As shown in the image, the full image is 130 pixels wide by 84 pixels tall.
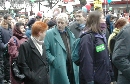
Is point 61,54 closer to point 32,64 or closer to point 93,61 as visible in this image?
point 32,64

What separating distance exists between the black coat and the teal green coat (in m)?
0.83

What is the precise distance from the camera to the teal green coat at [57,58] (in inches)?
239

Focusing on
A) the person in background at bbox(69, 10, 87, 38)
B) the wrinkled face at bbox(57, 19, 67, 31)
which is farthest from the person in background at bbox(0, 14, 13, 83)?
the wrinkled face at bbox(57, 19, 67, 31)

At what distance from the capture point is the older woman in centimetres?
510

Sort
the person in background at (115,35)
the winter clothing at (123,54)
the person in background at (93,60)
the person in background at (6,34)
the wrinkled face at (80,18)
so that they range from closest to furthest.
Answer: the winter clothing at (123,54) → the person in background at (93,60) → the person in background at (115,35) → the wrinkled face at (80,18) → the person in background at (6,34)

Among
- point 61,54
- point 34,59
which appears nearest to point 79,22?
point 61,54

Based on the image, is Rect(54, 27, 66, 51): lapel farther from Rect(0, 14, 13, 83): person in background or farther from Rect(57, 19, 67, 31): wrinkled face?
Rect(0, 14, 13, 83): person in background

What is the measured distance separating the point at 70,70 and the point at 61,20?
1.06 meters

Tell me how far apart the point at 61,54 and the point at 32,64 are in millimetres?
1066

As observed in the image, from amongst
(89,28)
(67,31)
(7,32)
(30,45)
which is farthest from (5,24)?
(89,28)

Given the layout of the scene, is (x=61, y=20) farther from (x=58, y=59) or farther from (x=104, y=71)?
(x=104, y=71)

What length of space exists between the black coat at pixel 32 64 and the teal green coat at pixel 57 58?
32.6 inches

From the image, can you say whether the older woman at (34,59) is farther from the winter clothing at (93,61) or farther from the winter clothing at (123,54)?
the winter clothing at (123,54)

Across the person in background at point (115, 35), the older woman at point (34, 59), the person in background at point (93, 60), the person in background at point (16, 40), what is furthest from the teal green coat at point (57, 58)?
the person in background at point (93, 60)
